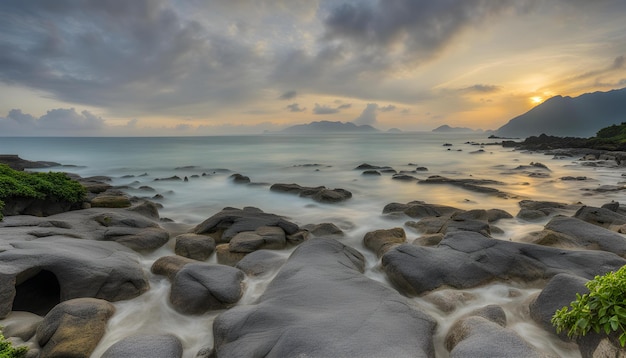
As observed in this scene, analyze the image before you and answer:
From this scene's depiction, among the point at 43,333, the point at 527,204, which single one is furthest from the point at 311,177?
the point at 43,333

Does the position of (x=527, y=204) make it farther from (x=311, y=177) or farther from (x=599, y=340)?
(x=311, y=177)

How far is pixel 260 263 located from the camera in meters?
8.50

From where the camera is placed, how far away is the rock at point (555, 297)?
5438 mm

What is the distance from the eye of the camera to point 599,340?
4.08m

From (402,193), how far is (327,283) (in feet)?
55.7

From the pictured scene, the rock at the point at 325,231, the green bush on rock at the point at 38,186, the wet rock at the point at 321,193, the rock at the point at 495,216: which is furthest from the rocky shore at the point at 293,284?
the wet rock at the point at 321,193

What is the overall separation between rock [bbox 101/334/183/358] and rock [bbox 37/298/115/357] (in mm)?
634

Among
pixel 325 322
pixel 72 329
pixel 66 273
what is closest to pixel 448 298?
pixel 325 322

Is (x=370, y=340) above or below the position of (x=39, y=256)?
below

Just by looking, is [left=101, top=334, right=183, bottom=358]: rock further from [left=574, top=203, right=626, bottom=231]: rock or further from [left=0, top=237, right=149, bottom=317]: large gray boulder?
[left=574, top=203, right=626, bottom=231]: rock

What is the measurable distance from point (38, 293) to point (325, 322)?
653 centimetres

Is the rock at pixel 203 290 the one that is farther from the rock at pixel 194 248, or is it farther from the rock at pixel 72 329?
the rock at pixel 194 248

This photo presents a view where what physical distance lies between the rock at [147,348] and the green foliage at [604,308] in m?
5.69

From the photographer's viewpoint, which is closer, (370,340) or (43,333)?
(370,340)
